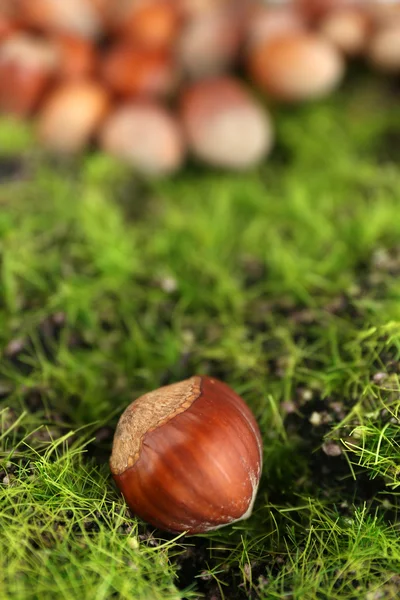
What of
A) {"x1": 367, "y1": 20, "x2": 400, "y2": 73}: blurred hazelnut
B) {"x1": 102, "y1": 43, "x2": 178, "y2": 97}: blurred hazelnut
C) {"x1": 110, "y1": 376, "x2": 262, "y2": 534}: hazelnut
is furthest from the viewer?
{"x1": 102, "y1": 43, "x2": 178, "y2": 97}: blurred hazelnut

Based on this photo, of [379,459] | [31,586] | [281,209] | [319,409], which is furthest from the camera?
[281,209]

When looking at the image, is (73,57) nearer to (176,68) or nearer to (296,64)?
(176,68)

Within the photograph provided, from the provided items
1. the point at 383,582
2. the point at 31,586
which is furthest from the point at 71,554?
the point at 383,582

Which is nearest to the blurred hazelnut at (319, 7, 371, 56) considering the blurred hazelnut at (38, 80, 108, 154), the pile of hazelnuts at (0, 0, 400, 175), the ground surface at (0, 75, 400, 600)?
the pile of hazelnuts at (0, 0, 400, 175)

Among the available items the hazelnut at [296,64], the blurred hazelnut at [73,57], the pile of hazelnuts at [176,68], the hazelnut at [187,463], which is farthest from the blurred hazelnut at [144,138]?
the hazelnut at [187,463]

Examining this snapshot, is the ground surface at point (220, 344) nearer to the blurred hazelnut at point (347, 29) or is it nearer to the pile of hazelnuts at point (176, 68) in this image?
the pile of hazelnuts at point (176, 68)

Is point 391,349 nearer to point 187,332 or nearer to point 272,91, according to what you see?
point 187,332

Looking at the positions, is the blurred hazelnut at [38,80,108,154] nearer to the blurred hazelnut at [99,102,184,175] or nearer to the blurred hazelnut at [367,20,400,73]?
the blurred hazelnut at [99,102,184,175]
